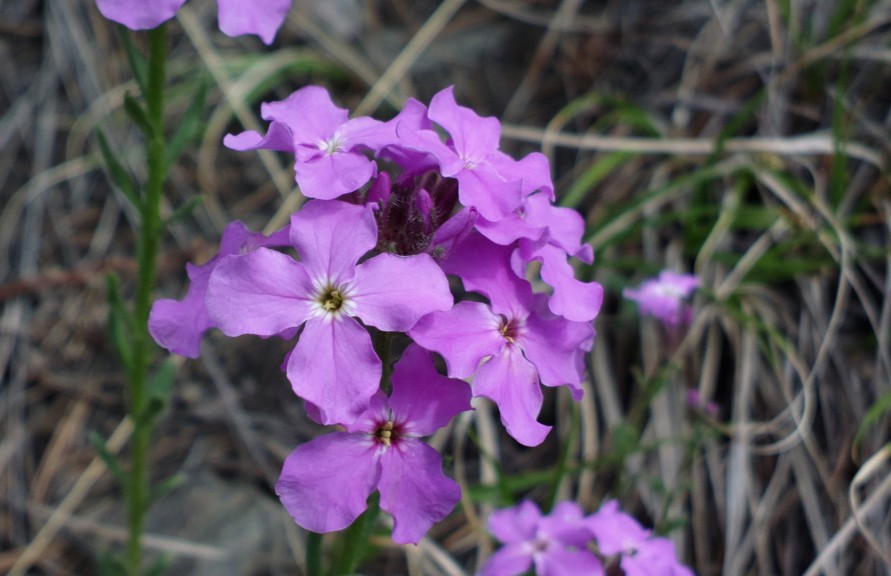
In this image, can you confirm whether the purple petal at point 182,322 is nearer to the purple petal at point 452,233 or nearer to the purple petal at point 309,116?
the purple petal at point 309,116

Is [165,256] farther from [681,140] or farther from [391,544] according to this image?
[681,140]

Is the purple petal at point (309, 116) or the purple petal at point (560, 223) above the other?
the purple petal at point (309, 116)

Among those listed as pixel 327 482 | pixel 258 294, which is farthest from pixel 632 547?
pixel 258 294

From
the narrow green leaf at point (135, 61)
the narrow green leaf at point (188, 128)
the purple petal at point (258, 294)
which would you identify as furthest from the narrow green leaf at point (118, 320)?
the purple petal at point (258, 294)

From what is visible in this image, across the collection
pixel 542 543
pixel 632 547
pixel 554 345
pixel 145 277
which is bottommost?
pixel 542 543

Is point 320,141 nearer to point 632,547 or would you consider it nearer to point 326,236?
point 326,236

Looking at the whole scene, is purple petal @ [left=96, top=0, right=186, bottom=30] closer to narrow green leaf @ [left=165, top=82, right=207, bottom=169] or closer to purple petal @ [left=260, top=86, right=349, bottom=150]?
purple petal @ [left=260, top=86, right=349, bottom=150]

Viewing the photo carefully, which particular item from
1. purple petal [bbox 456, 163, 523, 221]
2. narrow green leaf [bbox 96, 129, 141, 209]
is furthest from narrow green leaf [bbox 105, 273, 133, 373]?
purple petal [bbox 456, 163, 523, 221]
